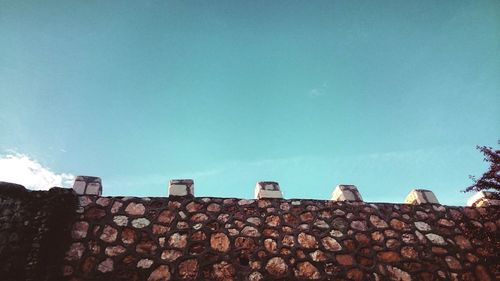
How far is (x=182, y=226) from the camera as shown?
3914 mm

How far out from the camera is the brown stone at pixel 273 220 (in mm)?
4094

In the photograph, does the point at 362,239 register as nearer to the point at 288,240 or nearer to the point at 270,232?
Answer: the point at 288,240

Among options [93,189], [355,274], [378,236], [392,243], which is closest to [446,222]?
[392,243]

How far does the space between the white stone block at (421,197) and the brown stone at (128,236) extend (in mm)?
4013

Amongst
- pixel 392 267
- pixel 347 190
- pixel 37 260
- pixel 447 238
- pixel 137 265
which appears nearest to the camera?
pixel 37 260

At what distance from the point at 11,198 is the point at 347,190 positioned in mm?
4339

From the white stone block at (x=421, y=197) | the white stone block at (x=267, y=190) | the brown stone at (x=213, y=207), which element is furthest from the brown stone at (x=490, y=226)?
the brown stone at (x=213, y=207)

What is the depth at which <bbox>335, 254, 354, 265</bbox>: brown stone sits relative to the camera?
3.83 metres

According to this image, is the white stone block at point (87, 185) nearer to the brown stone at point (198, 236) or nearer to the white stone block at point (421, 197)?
the brown stone at point (198, 236)

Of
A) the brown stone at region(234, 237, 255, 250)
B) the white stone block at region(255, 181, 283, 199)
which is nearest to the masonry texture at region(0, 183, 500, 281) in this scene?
the brown stone at region(234, 237, 255, 250)

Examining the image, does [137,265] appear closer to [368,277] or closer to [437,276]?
[368,277]

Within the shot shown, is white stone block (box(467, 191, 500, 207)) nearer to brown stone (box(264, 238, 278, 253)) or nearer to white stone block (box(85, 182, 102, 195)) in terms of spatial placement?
brown stone (box(264, 238, 278, 253))

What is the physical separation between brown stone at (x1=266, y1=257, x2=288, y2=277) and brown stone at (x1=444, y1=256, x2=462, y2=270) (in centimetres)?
216

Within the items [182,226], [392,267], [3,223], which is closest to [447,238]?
[392,267]
